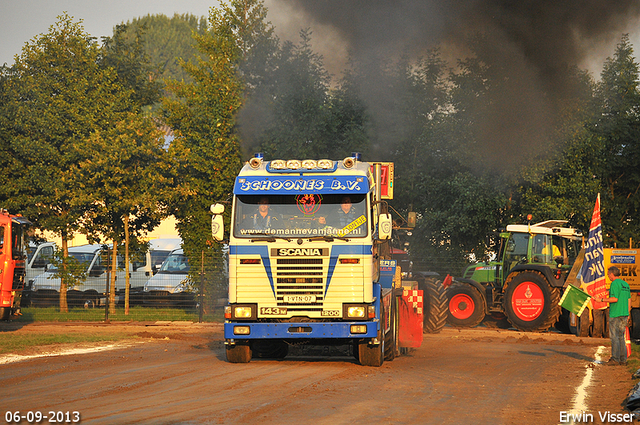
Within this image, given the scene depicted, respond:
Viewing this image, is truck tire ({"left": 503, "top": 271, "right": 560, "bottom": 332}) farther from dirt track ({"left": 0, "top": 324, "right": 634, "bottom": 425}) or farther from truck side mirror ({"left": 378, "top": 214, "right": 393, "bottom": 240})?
truck side mirror ({"left": 378, "top": 214, "right": 393, "bottom": 240})

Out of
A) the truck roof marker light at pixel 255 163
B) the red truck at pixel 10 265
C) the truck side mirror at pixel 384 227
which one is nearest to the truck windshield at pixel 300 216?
the truck side mirror at pixel 384 227

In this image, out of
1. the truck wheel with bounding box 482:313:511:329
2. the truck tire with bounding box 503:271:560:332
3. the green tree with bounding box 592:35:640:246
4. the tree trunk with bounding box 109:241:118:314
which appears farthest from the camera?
the green tree with bounding box 592:35:640:246

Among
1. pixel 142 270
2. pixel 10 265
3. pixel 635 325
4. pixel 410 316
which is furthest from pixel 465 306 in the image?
pixel 142 270

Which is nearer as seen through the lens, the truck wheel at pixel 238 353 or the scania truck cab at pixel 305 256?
the scania truck cab at pixel 305 256

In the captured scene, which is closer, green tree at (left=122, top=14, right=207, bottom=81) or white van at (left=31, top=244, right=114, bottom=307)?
white van at (left=31, top=244, right=114, bottom=307)

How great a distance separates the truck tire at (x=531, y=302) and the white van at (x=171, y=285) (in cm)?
1040

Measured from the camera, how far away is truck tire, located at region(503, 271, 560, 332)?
20.5m

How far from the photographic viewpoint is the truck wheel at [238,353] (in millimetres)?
13227

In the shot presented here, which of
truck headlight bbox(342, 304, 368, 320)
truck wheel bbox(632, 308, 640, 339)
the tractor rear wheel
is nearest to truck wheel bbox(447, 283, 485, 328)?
truck wheel bbox(632, 308, 640, 339)

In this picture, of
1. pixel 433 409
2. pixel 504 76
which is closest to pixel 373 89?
pixel 504 76

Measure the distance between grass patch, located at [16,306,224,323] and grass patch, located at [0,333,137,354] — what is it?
475 cm

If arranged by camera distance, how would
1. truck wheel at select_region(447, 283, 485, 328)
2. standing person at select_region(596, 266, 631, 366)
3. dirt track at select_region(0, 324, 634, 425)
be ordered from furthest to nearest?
truck wheel at select_region(447, 283, 485, 328)
standing person at select_region(596, 266, 631, 366)
dirt track at select_region(0, 324, 634, 425)

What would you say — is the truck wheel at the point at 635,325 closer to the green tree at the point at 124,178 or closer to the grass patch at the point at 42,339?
the grass patch at the point at 42,339

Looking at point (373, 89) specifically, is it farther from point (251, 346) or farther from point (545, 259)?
point (251, 346)
